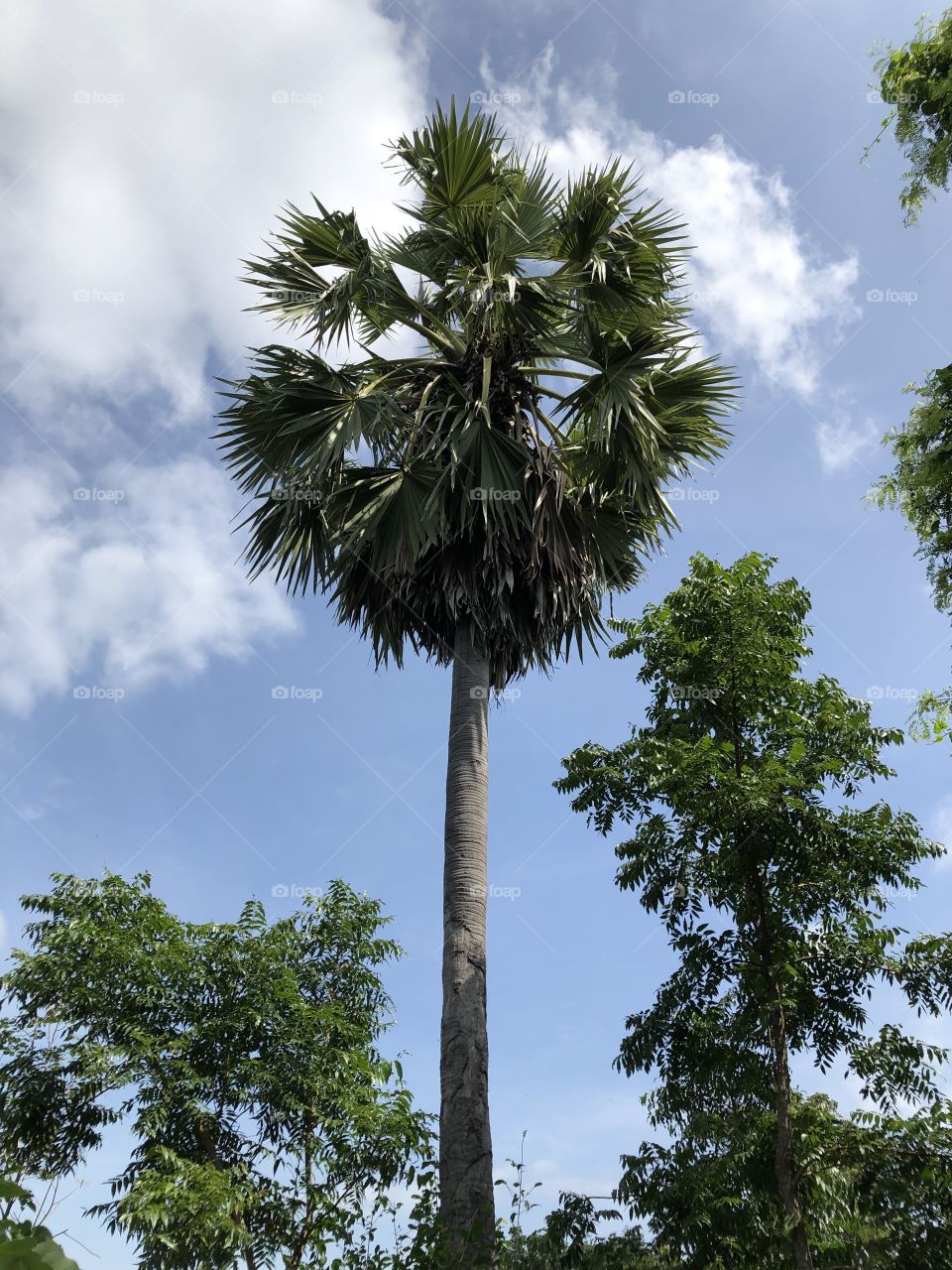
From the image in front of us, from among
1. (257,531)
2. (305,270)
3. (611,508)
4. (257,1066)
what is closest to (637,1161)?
(257,1066)

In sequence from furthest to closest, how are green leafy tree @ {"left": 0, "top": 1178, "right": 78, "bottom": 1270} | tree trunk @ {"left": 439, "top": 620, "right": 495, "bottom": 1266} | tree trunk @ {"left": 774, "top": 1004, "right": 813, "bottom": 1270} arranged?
tree trunk @ {"left": 439, "top": 620, "right": 495, "bottom": 1266}, tree trunk @ {"left": 774, "top": 1004, "right": 813, "bottom": 1270}, green leafy tree @ {"left": 0, "top": 1178, "right": 78, "bottom": 1270}

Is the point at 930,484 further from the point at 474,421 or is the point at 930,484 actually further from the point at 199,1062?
the point at 199,1062

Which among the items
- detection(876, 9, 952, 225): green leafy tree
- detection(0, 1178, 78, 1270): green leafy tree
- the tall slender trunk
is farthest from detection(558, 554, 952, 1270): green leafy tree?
detection(0, 1178, 78, 1270): green leafy tree

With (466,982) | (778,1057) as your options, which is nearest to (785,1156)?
(778,1057)

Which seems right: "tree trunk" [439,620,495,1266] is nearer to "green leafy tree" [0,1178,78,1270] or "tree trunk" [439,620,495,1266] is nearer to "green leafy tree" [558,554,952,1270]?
"green leafy tree" [558,554,952,1270]

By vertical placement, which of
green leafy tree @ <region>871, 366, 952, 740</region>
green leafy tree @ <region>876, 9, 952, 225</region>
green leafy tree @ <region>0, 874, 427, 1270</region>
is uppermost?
green leafy tree @ <region>876, 9, 952, 225</region>

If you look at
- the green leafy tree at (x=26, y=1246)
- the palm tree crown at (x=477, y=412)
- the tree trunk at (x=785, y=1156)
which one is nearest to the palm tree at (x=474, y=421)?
the palm tree crown at (x=477, y=412)

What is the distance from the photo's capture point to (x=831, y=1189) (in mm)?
7434

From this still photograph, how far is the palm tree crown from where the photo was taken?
1016 centimetres

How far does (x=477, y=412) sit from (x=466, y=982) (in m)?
5.71

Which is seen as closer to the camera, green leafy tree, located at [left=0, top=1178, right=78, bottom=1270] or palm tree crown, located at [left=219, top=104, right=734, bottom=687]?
green leafy tree, located at [left=0, top=1178, right=78, bottom=1270]

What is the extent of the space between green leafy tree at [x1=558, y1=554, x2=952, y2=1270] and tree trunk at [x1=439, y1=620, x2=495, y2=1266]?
1.08m

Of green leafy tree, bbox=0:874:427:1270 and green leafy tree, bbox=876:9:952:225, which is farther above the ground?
green leafy tree, bbox=876:9:952:225

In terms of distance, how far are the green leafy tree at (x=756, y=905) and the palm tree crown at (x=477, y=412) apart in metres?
1.82
